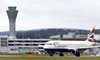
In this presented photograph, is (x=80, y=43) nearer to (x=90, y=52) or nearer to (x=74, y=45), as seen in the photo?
(x=74, y=45)

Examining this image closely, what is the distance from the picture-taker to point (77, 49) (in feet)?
363

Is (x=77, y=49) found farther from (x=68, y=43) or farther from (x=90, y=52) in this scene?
(x=90, y=52)

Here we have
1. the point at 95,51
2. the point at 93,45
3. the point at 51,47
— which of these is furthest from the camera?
the point at 95,51

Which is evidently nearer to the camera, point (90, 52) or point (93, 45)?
point (93, 45)

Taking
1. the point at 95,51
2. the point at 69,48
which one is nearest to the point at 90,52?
the point at 95,51

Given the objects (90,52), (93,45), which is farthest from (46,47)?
(90,52)

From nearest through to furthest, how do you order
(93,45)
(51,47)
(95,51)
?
(51,47) → (93,45) → (95,51)

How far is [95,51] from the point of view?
143250 millimetres

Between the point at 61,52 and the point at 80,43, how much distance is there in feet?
25.6

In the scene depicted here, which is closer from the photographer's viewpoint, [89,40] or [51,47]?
[51,47]

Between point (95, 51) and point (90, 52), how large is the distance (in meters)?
1.94

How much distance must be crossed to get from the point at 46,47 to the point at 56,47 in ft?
9.51

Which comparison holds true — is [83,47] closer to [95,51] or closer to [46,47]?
[46,47]

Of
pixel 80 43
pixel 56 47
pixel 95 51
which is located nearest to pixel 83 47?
pixel 80 43
